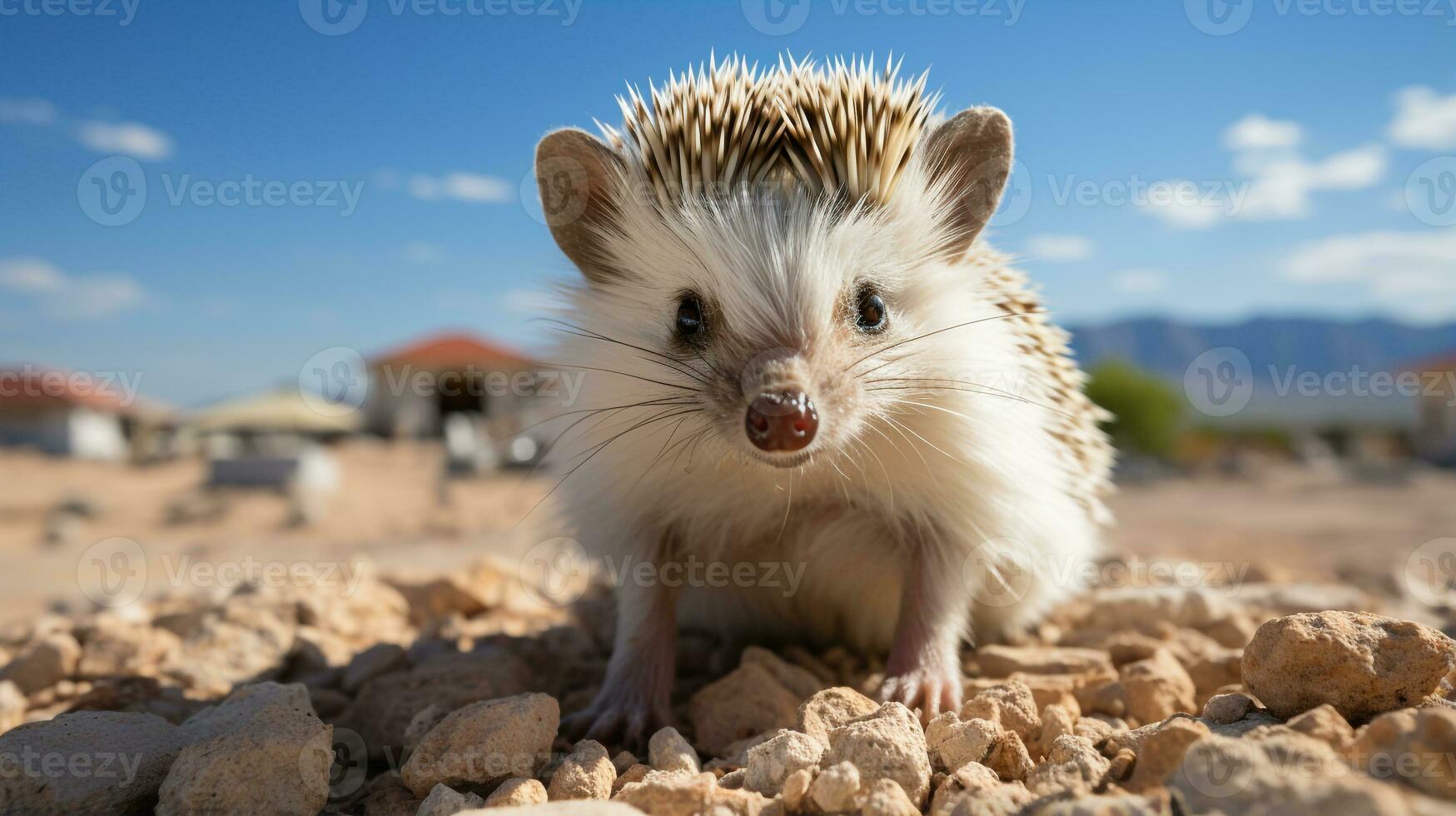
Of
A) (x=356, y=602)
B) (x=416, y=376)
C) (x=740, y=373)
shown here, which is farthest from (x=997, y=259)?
(x=416, y=376)

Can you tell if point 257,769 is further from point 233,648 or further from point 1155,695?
point 1155,695

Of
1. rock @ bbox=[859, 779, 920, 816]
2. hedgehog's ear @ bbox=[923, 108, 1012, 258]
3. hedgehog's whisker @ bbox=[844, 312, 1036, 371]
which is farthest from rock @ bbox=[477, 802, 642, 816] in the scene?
hedgehog's ear @ bbox=[923, 108, 1012, 258]

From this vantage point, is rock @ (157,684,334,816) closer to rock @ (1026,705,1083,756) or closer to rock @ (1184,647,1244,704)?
rock @ (1026,705,1083,756)

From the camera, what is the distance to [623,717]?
2.74 meters

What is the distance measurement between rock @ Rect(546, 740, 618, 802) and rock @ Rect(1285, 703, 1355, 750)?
1491mm

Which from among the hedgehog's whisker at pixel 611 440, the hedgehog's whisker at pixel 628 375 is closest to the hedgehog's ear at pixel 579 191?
the hedgehog's whisker at pixel 628 375

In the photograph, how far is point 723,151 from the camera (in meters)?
2.86

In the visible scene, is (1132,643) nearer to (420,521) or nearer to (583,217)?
(583,217)

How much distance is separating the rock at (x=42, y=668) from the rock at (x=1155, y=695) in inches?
147

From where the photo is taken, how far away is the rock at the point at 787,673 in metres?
2.82

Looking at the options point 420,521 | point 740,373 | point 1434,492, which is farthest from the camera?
point 1434,492

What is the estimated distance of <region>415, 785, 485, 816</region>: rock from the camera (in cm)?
197

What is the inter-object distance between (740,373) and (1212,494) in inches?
771

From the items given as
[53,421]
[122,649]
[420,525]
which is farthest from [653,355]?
[53,421]
